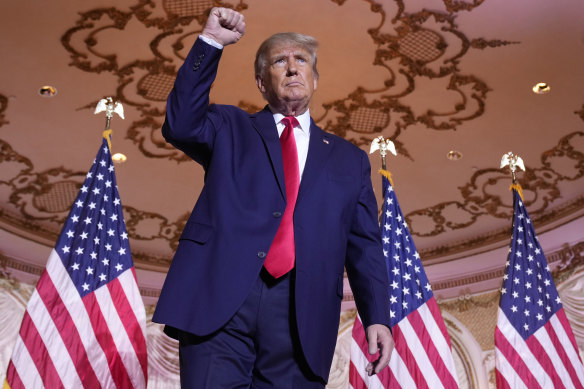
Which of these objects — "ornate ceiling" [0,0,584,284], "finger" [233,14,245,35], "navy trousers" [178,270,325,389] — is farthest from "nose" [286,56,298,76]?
"ornate ceiling" [0,0,584,284]

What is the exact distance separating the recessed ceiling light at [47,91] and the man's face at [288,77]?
4.42m

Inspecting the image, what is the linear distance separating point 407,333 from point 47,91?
3.72m

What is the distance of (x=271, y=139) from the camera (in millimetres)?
2023

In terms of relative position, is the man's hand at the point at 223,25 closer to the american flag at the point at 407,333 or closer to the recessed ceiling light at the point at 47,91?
the american flag at the point at 407,333

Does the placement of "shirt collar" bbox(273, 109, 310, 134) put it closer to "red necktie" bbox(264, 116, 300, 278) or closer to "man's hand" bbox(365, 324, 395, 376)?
"red necktie" bbox(264, 116, 300, 278)

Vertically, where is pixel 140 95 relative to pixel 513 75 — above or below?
below

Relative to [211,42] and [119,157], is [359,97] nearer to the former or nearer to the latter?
[119,157]

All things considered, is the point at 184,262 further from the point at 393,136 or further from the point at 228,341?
the point at 393,136

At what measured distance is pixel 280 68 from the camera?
7.16 feet

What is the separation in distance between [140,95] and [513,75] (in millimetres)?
3165

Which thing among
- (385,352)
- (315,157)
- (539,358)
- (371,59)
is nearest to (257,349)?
(385,352)

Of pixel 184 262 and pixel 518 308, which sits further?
pixel 518 308

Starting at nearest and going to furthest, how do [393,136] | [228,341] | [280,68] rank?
[228,341] → [280,68] → [393,136]

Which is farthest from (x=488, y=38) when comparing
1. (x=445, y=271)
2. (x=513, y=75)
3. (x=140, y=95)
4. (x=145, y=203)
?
(x=145, y=203)
